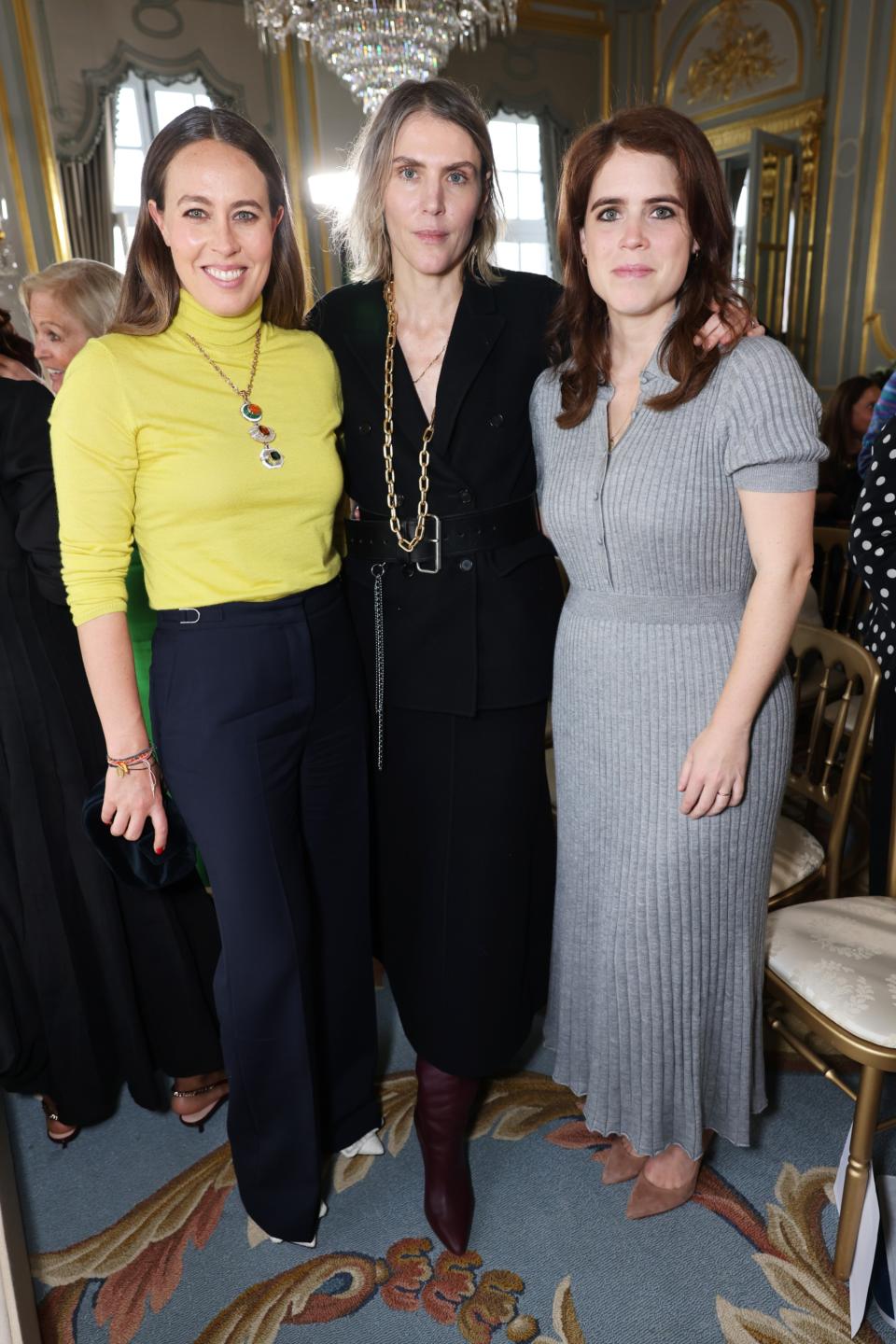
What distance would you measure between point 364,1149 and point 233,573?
1.15m

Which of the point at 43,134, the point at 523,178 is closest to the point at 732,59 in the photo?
the point at 523,178

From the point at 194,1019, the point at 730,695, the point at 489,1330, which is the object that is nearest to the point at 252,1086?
the point at 194,1019

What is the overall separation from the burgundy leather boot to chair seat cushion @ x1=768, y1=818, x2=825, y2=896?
0.68 meters

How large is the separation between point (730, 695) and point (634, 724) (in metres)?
0.15

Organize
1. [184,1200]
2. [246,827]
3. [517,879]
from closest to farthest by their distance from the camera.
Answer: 1. [246,827]
2. [517,879]
3. [184,1200]

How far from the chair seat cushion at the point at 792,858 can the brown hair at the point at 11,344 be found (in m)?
1.61

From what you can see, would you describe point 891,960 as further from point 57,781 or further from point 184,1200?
point 57,781

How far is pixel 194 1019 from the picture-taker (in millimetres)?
1825

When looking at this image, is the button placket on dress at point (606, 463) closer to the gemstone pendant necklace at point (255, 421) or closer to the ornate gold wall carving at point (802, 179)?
the gemstone pendant necklace at point (255, 421)

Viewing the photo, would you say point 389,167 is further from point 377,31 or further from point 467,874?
point 377,31

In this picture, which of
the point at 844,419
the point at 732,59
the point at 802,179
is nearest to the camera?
the point at 844,419

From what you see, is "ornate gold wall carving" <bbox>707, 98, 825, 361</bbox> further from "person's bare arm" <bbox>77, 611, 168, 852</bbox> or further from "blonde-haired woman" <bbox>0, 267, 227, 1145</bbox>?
"person's bare arm" <bbox>77, 611, 168, 852</bbox>

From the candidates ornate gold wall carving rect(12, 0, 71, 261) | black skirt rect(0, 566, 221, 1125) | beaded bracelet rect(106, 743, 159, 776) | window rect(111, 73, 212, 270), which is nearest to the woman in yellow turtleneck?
beaded bracelet rect(106, 743, 159, 776)

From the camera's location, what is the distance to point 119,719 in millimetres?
1313
